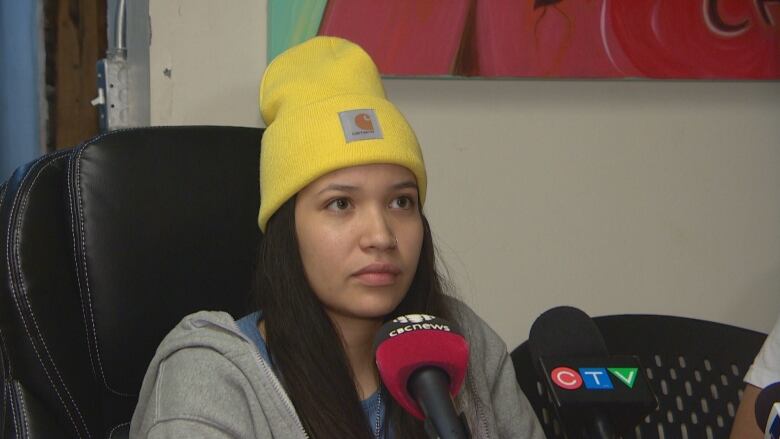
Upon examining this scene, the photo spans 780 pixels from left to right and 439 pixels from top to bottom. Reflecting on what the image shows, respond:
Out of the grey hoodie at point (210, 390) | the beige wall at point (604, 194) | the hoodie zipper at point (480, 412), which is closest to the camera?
the grey hoodie at point (210, 390)

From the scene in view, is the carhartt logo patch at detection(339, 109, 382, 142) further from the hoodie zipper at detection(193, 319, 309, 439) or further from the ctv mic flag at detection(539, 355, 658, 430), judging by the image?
the ctv mic flag at detection(539, 355, 658, 430)

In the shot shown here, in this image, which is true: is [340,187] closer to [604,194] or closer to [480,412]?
[480,412]

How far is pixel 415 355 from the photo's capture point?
70 cm

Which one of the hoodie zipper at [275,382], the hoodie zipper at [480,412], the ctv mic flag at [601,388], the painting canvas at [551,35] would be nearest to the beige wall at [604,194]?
the painting canvas at [551,35]

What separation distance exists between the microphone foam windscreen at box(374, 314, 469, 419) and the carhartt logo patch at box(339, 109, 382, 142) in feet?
1.29

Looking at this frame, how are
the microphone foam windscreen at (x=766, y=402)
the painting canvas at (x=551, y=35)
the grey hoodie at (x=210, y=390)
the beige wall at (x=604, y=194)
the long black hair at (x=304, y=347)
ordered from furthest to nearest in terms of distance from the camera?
the beige wall at (x=604, y=194) → the painting canvas at (x=551, y=35) → the long black hair at (x=304, y=347) → the grey hoodie at (x=210, y=390) → the microphone foam windscreen at (x=766, y=402)

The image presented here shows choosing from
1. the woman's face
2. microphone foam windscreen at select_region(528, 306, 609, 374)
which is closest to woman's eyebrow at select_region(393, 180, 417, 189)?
the woman's face

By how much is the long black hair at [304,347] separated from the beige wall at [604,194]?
2.27 feet

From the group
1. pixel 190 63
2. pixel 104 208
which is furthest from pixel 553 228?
pixel 104 208

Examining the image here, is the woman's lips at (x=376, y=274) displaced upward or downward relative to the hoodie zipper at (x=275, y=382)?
upward

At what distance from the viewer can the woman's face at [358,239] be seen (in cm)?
105

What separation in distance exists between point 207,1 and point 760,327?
4.68 ft

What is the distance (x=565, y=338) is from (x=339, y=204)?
1.36 feet

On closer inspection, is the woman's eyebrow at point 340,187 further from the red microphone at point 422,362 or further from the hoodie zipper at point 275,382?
the red microphone at point 422,362
